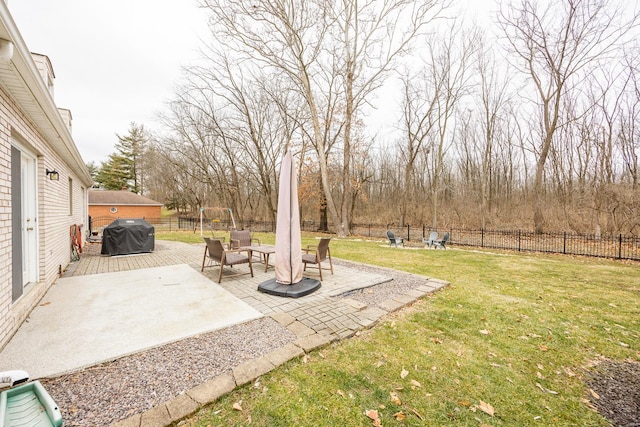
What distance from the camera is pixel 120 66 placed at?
11414 mm

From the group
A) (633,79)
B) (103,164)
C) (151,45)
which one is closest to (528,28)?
(633,79)

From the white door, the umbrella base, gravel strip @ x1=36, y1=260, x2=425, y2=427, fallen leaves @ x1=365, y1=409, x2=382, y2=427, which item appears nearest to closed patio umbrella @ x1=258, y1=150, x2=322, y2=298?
the umbrella base

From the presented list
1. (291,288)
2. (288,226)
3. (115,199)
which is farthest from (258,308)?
(115,199)

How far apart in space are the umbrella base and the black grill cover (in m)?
6.61

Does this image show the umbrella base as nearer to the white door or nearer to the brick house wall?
the brick house wall

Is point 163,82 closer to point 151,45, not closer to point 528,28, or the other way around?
point 151,45

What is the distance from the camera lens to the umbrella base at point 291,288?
14.1 ft

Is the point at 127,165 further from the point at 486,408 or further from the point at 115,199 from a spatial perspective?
the point at 486,408

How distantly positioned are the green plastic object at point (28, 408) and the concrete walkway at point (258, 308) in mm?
424

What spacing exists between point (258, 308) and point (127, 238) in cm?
726

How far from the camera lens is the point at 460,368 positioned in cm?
254

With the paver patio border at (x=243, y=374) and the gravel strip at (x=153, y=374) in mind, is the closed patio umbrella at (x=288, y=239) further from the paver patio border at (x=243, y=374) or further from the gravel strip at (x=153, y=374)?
the gravel strip at (x=153, y=374)

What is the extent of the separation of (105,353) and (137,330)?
538 millimetres

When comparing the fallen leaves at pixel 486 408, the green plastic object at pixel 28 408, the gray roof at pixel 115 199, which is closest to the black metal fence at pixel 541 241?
the fallen leaves at pixel 486 408
